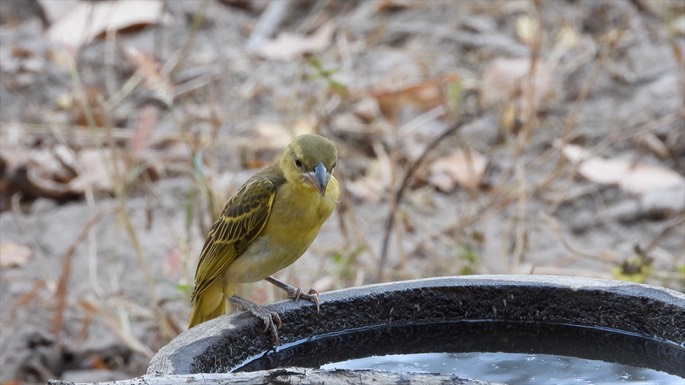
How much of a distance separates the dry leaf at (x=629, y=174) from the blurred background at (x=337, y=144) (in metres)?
0.01

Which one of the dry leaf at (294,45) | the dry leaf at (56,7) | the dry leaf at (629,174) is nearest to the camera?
the dry leaf at (629,174)

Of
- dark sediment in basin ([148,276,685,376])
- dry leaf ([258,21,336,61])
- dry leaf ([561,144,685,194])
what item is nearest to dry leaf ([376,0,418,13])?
dry leaf ([258,21,336,61])

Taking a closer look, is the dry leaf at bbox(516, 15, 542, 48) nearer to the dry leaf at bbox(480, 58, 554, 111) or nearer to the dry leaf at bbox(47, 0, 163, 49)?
the dry leaf at bbox(480, 58, 554, 111)

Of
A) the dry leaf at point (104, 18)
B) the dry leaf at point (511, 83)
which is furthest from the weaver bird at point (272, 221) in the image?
the dry leaf at point (104, 18)

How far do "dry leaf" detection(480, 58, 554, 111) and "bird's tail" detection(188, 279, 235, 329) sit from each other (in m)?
3.22

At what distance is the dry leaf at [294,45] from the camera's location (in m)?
7.30

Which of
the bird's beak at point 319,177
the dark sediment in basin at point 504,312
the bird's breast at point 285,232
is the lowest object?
the dark sediment in basin at point 504,312

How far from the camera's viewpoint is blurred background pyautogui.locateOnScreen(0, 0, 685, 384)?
16.5 feet

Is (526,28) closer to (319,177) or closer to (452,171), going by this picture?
(452,171)

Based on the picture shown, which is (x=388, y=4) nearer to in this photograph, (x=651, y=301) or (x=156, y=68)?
(x=156, y=68)

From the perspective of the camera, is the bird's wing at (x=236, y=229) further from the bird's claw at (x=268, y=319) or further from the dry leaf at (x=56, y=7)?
the dry leaf at (x=56, y=7)

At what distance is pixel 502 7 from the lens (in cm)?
785

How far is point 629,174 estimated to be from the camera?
6.08m

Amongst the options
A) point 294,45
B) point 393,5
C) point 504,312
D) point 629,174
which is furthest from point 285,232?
point 393,5
